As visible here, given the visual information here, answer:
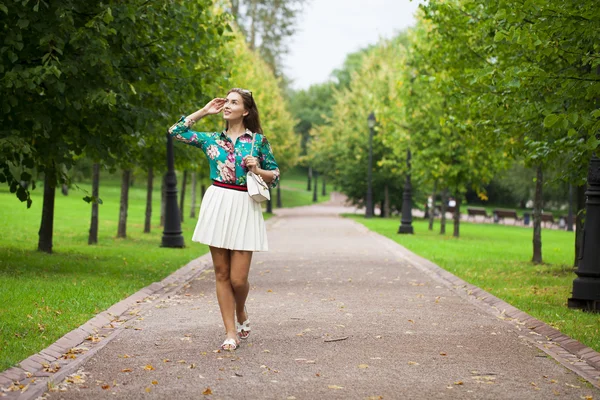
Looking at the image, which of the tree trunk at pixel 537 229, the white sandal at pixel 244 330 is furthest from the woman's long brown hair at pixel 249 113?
the tree trunk at pixel 537 229

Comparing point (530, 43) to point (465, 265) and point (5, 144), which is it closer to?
point (5, 144)

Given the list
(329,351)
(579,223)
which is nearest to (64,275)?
(329,351)

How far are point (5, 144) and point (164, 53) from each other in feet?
11.9

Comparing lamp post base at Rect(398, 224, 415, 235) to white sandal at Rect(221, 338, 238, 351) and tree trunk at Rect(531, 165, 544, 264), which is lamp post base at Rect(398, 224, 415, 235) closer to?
tree trunk at Rect(531, 165, 544, 264)

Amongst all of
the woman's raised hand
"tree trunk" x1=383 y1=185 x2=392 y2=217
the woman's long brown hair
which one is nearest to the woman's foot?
the woman's long brown hair

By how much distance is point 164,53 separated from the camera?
43.4 ft

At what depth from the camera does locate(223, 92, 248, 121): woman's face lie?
23.9 ft

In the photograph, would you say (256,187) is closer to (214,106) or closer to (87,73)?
(214,106)

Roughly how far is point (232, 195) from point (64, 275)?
6024mm

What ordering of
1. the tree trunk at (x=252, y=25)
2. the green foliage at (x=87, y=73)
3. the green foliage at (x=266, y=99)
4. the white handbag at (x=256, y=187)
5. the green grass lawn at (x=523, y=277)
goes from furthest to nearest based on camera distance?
the tree trunk at (x=252, y=25), the green foliage at (x=266, y=99), the green foliage at (x=87, y=73), the green grass lawn at (x=523, y=277), the white handbag at (x=256, y=187)

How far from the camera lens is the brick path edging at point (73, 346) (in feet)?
18.5

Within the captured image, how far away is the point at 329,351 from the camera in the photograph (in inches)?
285

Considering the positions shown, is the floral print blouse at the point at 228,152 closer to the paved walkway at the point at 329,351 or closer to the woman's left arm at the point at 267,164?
the woman's left arm at the point at 267,164

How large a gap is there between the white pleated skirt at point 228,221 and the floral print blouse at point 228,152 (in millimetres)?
131
